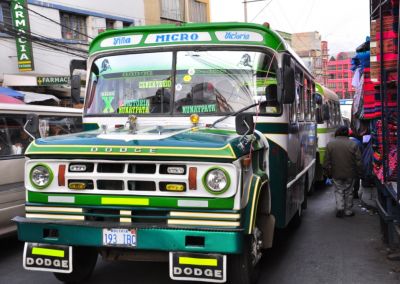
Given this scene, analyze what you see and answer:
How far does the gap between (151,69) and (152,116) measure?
1.76 ft

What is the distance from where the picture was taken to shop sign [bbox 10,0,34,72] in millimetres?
17141

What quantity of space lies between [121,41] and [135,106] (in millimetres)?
802

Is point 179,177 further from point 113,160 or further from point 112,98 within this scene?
point 112,98

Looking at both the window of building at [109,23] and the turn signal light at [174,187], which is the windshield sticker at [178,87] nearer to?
the turn signal light at [174,187]

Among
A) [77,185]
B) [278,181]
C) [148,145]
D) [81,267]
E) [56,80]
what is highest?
[56,80]

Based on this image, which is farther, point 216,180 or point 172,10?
point 172,10

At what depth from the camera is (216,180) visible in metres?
3.71

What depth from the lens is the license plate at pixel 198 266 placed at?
3.65 m

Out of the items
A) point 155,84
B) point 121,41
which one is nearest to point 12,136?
point 121,41

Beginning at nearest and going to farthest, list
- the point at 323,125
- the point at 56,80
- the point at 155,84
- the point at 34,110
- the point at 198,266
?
the point at 198,266 → the point at 155,84 → the point at 34,110 → the point at 323,125 → the point at 56,80

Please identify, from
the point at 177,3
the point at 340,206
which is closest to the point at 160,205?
the point at 340,206

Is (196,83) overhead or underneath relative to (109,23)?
underneath

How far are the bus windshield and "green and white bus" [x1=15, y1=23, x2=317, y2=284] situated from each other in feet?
0.04

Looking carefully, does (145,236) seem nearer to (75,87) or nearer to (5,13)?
(75,87)
